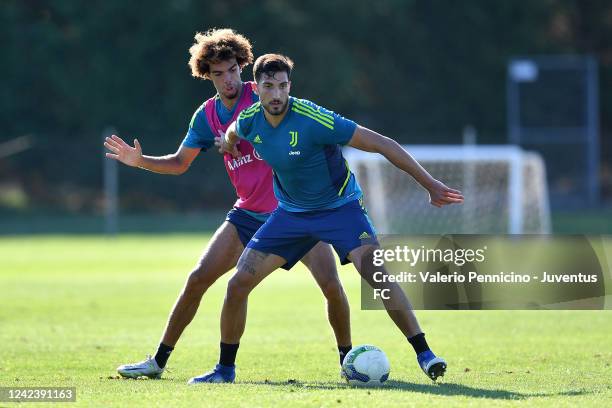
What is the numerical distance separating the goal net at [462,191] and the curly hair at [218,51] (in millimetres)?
17834

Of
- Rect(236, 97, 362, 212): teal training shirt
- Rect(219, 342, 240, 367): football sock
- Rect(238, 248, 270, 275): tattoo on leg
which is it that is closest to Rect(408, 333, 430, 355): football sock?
Rect(236, 97, 362, 212): teal training shirt

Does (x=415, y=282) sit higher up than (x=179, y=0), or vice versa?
(x=179, y=0)

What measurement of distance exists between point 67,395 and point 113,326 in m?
5.43

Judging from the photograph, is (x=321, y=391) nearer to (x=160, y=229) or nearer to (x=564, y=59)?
(x=160, y=229)

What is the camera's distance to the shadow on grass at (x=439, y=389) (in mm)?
7621

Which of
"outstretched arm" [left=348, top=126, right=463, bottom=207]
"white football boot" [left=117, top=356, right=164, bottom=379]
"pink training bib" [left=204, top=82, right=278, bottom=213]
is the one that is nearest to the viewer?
"outstretched arm" [left=348, top=126, right=463, bottom=207]

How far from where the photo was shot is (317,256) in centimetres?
890

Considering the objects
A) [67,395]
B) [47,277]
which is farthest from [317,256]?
[47,277]

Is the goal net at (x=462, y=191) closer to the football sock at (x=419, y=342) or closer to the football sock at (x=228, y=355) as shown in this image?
the football sock at (x=228, y=355)

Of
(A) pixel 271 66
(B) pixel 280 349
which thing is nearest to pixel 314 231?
(A) pixel 271 66

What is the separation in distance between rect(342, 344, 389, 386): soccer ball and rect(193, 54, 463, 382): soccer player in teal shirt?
27 cm

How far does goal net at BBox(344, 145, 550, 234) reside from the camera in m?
27.7

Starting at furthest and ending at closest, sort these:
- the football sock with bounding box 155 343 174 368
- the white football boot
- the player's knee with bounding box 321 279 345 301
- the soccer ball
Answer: the football sock with bounding box 155 343 174 368, the white football boot, the player's knee with bounding box 321 279 345 301, the soccer ball

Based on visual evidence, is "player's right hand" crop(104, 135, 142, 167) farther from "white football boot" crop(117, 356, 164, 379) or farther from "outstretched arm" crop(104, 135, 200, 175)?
"white football boot" crop(117, 356, 164, 379)
